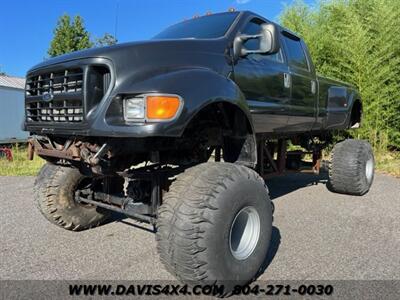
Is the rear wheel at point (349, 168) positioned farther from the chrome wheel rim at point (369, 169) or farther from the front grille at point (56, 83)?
the front grille at point (56, 83)

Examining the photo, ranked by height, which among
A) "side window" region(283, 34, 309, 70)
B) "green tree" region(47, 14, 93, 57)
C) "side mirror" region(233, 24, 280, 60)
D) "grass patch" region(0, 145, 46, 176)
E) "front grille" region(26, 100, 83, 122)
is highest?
"green tree" region(47, 14, 93, 57)

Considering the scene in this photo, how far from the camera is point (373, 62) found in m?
10.7

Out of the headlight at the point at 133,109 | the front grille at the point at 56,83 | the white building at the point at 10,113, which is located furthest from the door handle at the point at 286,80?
the white building at the point at 10,113

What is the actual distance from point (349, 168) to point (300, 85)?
1.88 meters

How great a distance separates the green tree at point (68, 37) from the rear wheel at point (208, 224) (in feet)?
78.7

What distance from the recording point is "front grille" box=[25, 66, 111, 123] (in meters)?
3.20

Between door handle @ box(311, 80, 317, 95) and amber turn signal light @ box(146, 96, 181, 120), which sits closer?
amber turn signal light @ box(146, 96, 181, 120)

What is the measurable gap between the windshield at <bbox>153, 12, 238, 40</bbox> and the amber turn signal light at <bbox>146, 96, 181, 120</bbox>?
4.32 feet

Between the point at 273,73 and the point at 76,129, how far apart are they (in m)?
2.30

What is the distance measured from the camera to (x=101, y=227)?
5070mm

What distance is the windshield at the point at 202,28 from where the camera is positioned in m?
4.23

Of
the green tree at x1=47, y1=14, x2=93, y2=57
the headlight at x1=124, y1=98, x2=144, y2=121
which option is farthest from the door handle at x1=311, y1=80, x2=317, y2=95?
the green tree at x1=47, y1=14, x2=93, y2=57

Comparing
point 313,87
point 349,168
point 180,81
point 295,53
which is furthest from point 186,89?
point 349,168

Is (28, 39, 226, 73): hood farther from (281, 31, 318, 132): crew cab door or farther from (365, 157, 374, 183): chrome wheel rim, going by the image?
(365, 157, 374, 183): chrome wheel rim
